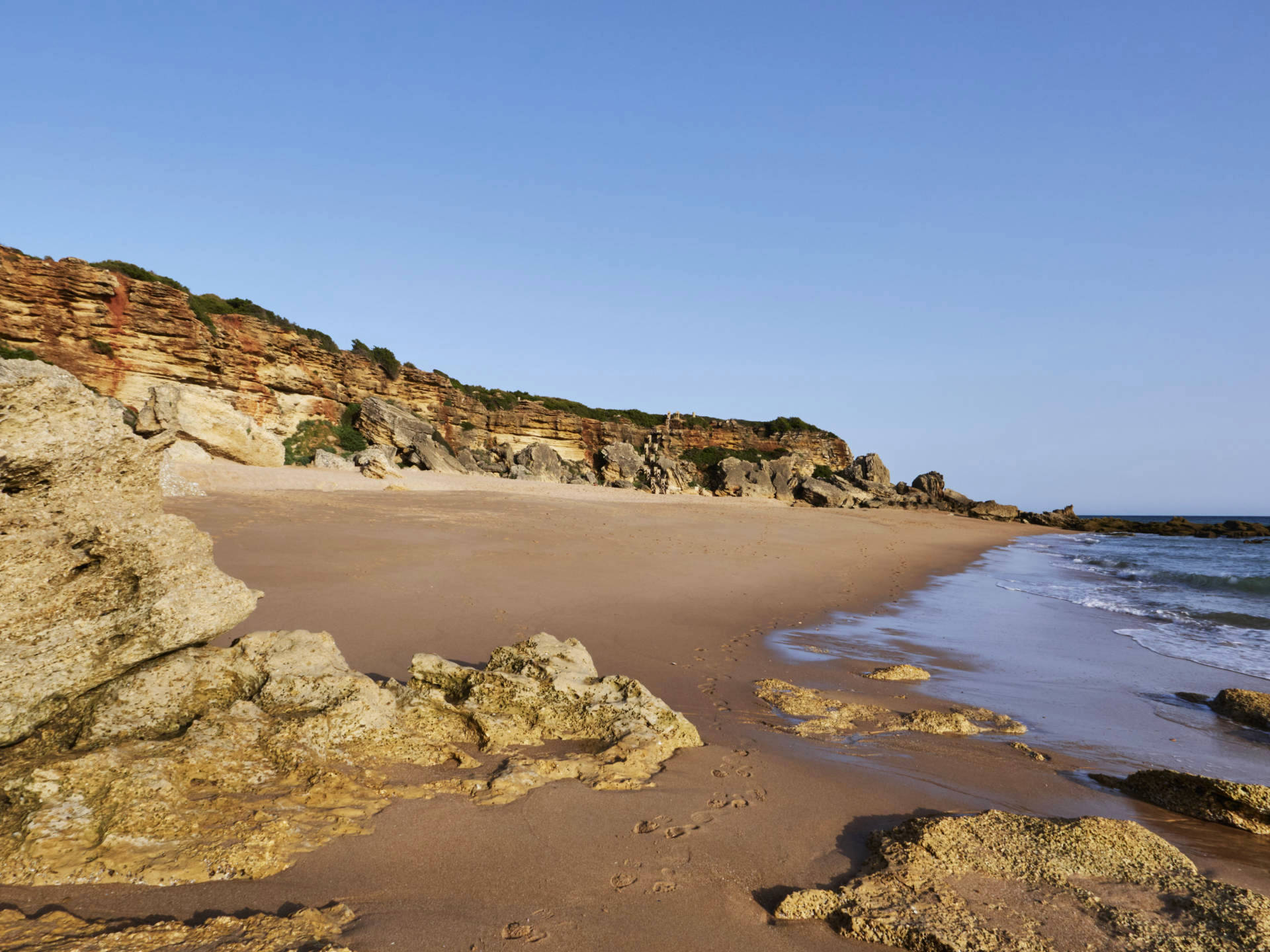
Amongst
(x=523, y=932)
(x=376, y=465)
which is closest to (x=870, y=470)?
(x=376, y=465)

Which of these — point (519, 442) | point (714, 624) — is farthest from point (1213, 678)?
point (519, 442)

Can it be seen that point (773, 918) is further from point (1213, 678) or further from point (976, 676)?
point (1213, 678)

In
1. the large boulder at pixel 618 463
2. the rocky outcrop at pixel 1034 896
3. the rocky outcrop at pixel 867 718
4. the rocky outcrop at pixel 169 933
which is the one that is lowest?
the rocky outcrop at pixel 867 718

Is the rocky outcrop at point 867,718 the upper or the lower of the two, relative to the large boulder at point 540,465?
lower

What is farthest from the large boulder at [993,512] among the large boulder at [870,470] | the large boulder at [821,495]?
the large boulder at [821,495]

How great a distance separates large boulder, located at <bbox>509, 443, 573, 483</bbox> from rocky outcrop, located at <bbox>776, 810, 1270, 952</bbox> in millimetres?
29623

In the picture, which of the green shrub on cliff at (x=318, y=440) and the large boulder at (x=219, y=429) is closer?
the large boulder at (x=219, y=429)

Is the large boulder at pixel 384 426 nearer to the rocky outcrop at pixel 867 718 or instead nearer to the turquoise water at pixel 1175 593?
the turquoise water at pixel 1175 593

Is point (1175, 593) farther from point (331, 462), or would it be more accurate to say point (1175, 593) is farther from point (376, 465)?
point (331, 462)

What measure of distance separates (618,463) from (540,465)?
276 inches

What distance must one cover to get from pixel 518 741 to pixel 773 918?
1952 mm

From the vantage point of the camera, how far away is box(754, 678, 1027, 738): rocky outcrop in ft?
15.5

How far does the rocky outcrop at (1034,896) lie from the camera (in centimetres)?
229

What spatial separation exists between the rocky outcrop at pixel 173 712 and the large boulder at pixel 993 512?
4892 cm
